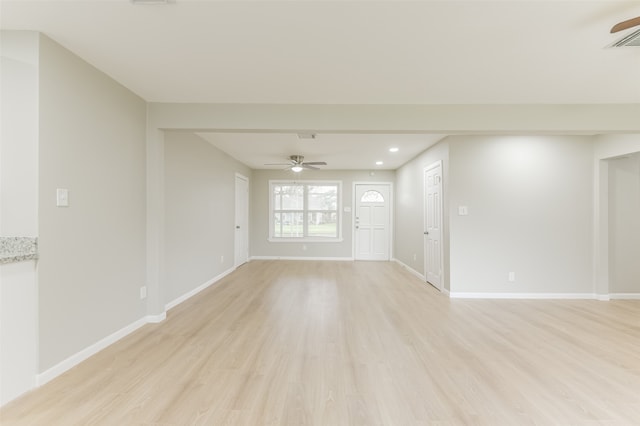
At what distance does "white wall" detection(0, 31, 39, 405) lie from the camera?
74.7 inches

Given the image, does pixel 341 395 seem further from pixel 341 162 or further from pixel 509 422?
pixel 341 162

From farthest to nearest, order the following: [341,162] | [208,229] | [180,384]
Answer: [341,162] < [208,229] < [180,384]

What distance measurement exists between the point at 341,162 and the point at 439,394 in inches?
208

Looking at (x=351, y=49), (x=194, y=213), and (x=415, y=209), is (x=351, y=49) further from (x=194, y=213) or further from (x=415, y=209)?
(x=415, y=209)

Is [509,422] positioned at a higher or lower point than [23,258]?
lower

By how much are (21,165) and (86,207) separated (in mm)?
526

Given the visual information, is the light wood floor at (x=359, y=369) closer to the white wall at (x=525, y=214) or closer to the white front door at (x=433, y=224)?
the white wall at (x=525, y=214)

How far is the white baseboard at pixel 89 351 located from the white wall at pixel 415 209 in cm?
407

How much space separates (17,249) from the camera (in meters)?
1.87

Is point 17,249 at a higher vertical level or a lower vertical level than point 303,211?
lower

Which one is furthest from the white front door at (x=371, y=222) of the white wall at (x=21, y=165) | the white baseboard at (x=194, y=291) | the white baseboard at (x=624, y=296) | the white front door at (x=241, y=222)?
the white wall at (x=21, y=165)

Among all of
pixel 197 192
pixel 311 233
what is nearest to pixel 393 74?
pixel 197 192

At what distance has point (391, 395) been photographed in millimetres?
1908

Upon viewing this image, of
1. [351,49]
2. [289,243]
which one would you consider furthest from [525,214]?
[289,243]
